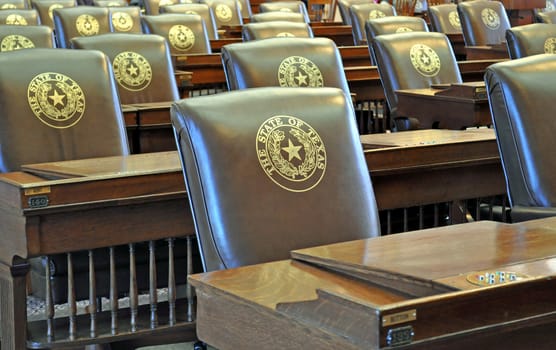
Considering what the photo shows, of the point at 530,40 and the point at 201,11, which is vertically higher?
the point at 201,11

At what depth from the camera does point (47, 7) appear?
279 inches

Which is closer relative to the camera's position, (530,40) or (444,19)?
(530,40)

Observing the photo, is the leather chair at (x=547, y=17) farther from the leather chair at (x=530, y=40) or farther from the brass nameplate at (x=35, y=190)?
the brass nameplate at (x=35, y=190)

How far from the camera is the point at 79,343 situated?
227 centimetres

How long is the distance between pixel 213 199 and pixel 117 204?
537mm

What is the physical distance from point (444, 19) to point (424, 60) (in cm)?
271

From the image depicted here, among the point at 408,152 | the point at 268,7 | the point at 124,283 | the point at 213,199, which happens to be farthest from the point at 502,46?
the point at 213,199

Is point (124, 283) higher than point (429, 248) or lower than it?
lower

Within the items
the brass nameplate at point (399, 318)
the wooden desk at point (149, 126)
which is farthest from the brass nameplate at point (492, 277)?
the wooden desk at point (149, 126)

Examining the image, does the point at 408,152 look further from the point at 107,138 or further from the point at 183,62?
the point at 183,62

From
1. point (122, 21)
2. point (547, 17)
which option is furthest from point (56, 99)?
point (547, 17)

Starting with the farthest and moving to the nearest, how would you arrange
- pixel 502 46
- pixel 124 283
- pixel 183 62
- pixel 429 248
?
pixel 502 46 < pixel 183 62 < pixel 124 283 < pixel 429 248

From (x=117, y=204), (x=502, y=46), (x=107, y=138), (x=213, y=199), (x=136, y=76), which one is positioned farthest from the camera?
(x=502, y=46)

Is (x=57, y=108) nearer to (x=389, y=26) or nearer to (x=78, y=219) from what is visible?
(x=78, y=219)
